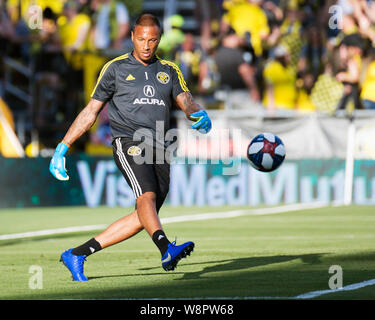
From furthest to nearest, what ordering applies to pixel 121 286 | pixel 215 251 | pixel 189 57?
pixel 189 57
pixel 215 251
pixel 121 286

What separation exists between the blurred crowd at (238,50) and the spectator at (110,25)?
Answer: 2 cm

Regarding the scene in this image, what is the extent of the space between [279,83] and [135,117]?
43.9 feet

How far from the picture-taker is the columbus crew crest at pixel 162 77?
8992 mm

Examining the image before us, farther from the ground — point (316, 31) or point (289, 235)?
point (316, 31)

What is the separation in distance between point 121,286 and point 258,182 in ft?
41.2

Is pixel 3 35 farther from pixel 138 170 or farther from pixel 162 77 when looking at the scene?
pixel 138 170

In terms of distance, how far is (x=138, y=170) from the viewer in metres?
8.77

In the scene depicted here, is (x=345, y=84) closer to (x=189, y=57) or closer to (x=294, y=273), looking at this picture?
(x=189, y=57)

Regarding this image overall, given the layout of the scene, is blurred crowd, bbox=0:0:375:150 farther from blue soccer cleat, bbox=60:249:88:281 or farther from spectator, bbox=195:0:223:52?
blue soccer cleat, bbox=60:249:88:281

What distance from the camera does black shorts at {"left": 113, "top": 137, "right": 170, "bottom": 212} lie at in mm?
8719

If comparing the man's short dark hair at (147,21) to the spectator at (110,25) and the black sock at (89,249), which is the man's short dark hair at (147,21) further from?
the spectator at (110,25)

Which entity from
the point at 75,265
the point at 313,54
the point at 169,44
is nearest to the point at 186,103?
the point at 75,265
